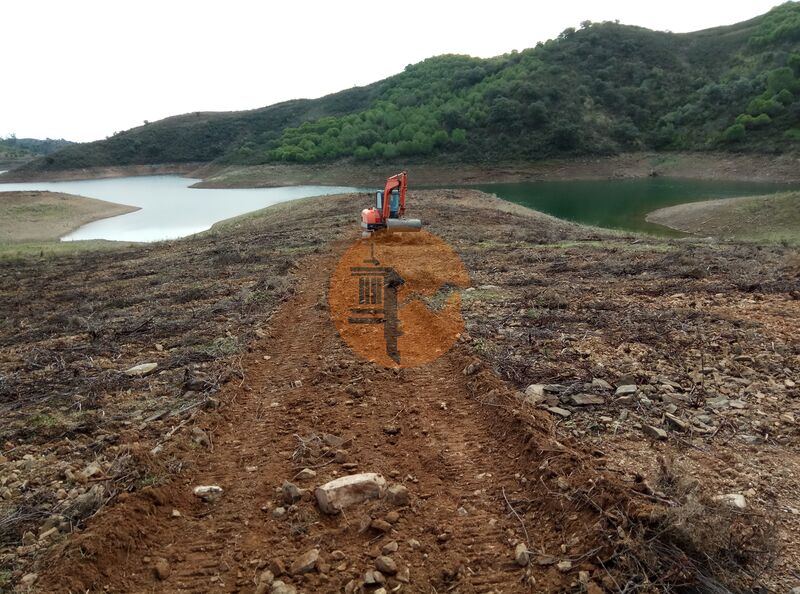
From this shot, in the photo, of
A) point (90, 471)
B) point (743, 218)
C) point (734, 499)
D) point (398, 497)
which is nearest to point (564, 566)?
point (398, 497)

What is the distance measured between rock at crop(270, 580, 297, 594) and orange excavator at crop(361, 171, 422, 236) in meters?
12.2

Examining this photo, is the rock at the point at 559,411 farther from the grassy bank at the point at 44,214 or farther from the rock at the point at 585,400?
the grassy bank at the point at 44,214

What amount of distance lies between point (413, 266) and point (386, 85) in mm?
104119

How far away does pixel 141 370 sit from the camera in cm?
634

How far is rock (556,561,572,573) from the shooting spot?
9.65ft

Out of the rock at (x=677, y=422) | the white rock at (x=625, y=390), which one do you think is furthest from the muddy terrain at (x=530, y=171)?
the rock at (x=677, y=422)

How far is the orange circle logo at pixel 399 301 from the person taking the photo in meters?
6.65

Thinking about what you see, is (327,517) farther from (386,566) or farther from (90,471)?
(90,471)

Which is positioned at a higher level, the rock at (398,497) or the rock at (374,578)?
the rock at (398,497)

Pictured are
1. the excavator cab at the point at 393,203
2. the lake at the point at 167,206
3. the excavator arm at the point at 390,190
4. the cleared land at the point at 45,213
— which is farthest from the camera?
the lake at the point at 167,206

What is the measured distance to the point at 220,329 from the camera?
7.79 meters

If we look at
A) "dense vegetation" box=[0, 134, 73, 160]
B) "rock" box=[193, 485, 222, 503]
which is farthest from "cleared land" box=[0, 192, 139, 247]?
"dense vegetation" box=[0, 134, 73, 160]

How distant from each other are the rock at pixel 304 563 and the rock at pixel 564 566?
4.88ft

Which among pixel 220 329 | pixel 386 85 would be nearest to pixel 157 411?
pixel 220 329
